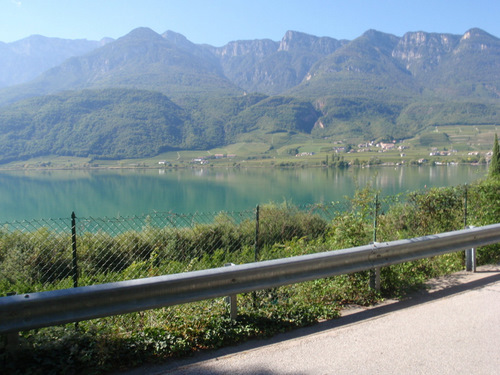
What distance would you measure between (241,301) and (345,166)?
260ft

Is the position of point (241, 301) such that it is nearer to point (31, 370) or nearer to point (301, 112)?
point (31, 370)

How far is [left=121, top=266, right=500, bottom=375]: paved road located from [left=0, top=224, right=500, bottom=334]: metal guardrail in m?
0.49

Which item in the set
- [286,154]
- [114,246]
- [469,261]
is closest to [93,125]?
[286,154]

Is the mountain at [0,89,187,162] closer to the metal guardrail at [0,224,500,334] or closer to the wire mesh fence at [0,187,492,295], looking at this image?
the wire mesh fence at [0,187,492,295]

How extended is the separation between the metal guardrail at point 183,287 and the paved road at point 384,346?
1.61 ft

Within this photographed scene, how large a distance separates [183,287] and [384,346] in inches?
71.2

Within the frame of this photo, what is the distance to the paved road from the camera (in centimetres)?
301

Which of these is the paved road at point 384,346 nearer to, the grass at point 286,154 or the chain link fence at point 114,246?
the chain link fence at point 114,246

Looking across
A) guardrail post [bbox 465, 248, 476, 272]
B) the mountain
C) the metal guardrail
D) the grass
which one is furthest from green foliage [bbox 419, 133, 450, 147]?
the metal guardrail

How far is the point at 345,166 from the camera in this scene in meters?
80.8

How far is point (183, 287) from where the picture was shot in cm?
338

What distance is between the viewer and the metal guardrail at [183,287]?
287 cm

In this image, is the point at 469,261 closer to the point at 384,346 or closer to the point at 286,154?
the point at 384,346

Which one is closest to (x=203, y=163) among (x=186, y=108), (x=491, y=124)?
(x=186, y=108)
